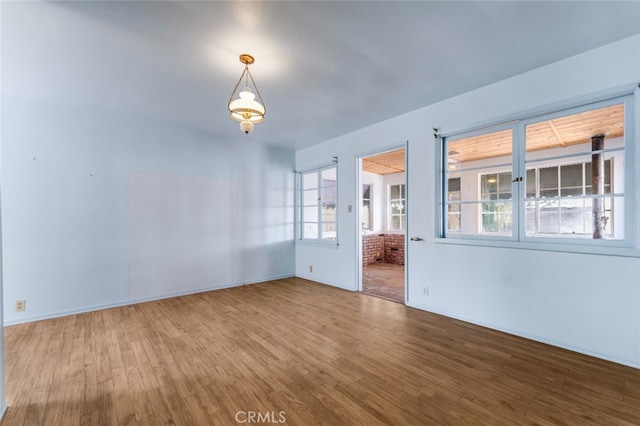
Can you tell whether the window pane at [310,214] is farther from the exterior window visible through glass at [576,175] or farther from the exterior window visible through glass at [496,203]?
the exterior window visible through glass at [576,175]

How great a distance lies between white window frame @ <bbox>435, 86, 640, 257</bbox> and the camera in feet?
7.51

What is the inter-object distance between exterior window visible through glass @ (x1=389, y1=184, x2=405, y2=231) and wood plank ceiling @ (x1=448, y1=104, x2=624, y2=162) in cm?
424

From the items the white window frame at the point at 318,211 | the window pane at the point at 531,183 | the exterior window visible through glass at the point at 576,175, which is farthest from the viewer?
the white window frame at the point at 318,211

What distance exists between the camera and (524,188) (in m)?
2.94

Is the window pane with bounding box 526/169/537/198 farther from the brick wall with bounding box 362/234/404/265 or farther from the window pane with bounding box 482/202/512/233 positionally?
the brick wall with bounding box 362/234/404/265

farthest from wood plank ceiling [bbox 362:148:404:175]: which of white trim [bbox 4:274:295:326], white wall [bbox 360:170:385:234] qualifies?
white trim [bbox 4:274:295:326]

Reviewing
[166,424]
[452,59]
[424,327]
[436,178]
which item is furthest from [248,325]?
[452,59]

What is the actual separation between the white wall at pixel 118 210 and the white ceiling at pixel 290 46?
21.7 inches

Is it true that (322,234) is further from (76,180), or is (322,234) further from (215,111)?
(76,180)

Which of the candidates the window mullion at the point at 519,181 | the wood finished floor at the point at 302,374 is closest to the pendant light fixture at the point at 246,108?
the wood finished floor at the point at 302,374

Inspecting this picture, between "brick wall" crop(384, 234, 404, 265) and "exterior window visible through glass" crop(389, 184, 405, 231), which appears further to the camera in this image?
"exterior window visible through glass" crop(389, 184, 405, 231)

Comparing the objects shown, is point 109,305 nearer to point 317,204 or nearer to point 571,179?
point 317,204

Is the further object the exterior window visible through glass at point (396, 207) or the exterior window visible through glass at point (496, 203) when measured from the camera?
the exterior window visible through glass at point (396, 207)

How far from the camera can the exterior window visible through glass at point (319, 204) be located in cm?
541
